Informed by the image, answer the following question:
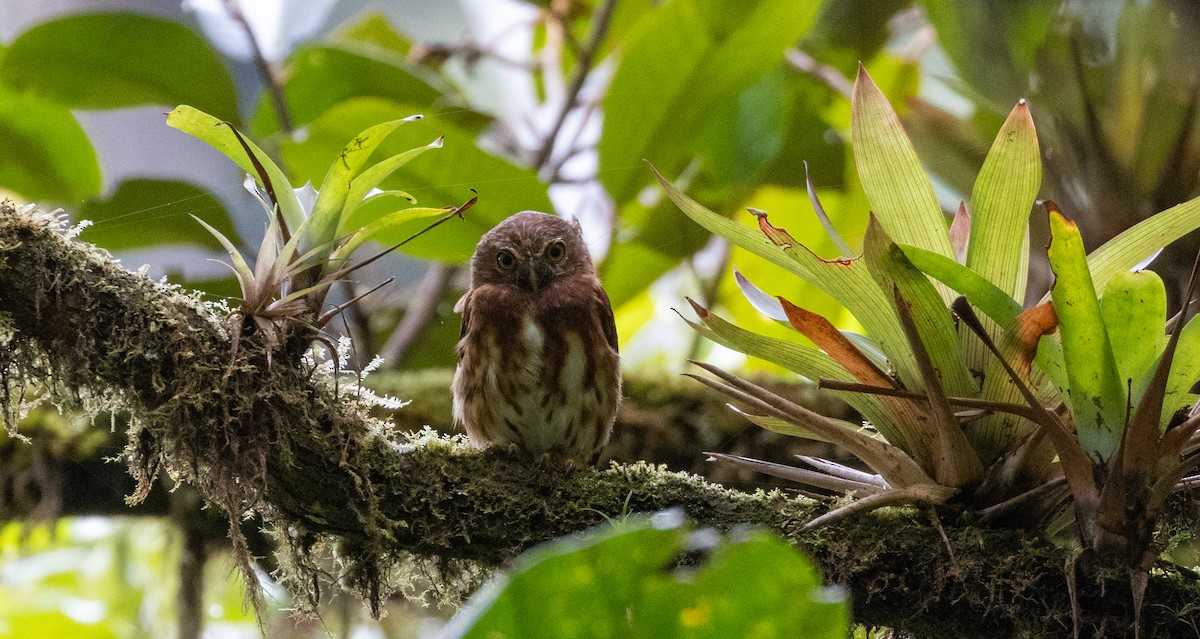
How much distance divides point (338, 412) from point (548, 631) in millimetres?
757

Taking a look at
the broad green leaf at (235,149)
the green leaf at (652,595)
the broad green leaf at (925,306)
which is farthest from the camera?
the broad green leaf at (235,149)

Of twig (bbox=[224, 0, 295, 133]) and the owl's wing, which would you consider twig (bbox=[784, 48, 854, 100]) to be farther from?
twig (bbox=[224, 0, 295, 133])

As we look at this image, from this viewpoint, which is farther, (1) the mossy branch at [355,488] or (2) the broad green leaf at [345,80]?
(2) the broad green leaf at [345,80]

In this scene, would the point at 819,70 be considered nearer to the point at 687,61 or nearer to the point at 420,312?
the point at 687,61

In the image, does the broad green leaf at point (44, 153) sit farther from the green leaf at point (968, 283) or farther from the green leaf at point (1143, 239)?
the green leaf at point (1143, 239)

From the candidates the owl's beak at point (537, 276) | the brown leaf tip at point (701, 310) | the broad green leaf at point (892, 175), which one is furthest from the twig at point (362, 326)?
the broad green leaf at point (892, 175)

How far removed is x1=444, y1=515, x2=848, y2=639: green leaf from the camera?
662 mm

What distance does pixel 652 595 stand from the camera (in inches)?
27.3

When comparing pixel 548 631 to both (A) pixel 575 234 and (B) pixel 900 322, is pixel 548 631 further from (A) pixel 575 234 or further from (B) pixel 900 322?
(A) pixel 575 234

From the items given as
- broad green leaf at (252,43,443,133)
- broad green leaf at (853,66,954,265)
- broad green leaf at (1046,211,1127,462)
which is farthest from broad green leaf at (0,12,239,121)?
broad green leaf at (1046,211,1127,462)

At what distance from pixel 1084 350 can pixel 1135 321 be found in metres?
0.06

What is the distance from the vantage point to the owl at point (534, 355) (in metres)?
1.97

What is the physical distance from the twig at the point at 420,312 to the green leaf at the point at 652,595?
7.12 ft

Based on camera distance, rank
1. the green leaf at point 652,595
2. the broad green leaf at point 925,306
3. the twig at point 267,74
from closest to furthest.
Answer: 1. the green leaf at point 652,595
2. the broad green leaf at point 925,306
3. the twig at point 267,74
